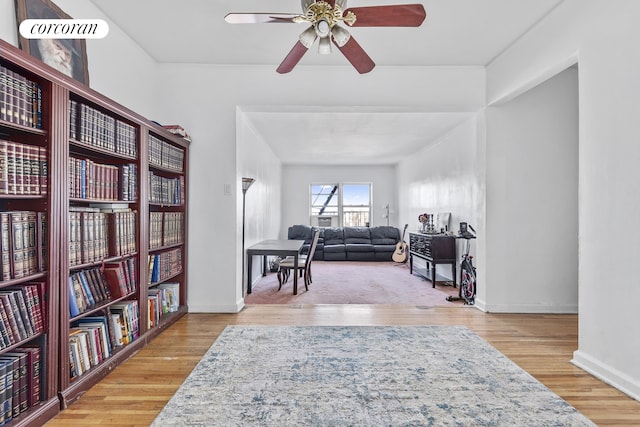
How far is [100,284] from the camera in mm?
2404

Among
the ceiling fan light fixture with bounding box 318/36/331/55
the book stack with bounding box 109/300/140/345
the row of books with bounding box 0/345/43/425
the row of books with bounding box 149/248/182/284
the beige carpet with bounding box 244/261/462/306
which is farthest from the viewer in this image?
the beige carpet with bounding box 244/261/462/306

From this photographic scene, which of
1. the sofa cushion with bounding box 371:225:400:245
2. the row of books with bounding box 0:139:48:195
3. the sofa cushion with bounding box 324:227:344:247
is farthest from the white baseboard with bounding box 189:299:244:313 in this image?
the sofa cushion with bounding box 371:225:400:245

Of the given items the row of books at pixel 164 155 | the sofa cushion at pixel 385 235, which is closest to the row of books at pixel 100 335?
the row of books at pixel 164 155

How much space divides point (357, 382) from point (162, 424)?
3.66 feet

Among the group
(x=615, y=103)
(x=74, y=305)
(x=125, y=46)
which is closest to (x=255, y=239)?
(x=125, y=46)

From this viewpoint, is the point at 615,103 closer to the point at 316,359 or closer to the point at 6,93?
the point at 316,359

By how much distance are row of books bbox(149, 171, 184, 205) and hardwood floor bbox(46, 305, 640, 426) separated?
1.20 meters

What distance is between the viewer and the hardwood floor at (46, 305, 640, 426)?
75.6 inches

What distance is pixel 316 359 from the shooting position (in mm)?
2555

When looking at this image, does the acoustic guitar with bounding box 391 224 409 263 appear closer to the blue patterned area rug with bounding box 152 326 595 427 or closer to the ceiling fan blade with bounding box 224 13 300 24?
the blue patterned area rug with bounding box 152 326 595 427

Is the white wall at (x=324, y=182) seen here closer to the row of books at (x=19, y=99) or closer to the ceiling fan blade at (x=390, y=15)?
the ceiling fan blade at (x=390, y=15)

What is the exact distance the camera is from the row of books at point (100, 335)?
210cm

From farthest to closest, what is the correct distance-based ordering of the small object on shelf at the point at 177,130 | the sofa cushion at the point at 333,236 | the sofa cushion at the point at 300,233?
the sofa cushion at the point at 333,236 < the sofa cushion at the point at 300,233 < the small object on shelf at the point at 177,130

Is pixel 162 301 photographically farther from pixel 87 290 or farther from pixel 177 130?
pixel 177 130
